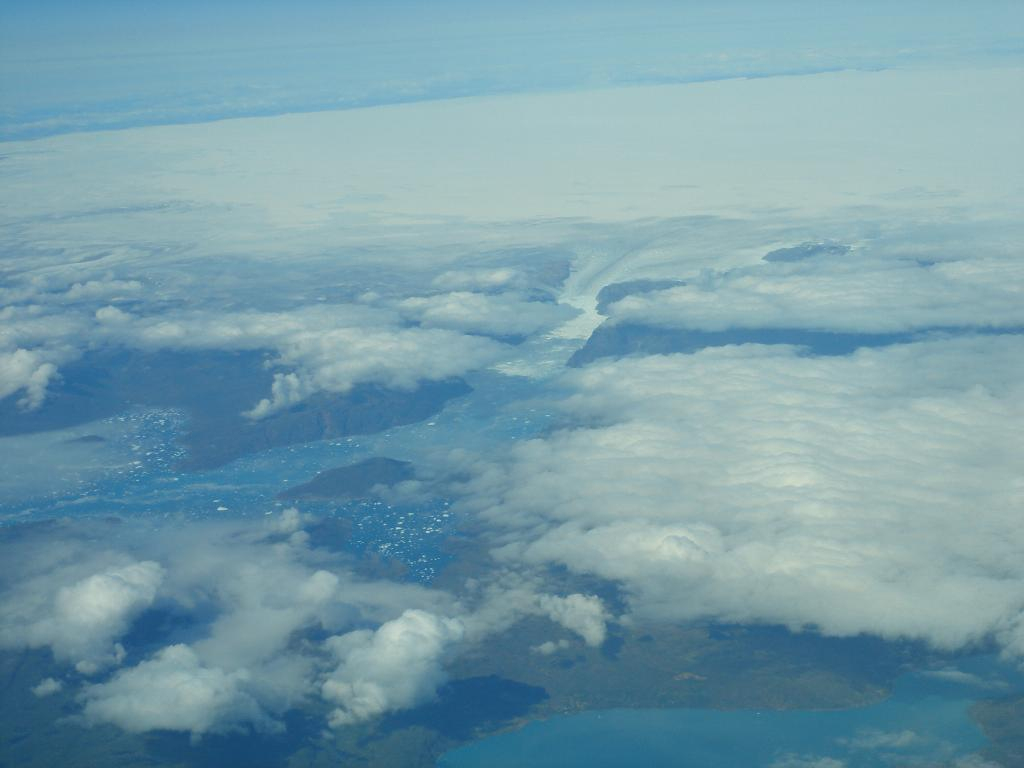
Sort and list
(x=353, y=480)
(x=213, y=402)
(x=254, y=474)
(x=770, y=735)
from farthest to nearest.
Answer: (x=213, y=402)
(x=254, y=474)
(x=353, y=480)
(x=770, y=735)

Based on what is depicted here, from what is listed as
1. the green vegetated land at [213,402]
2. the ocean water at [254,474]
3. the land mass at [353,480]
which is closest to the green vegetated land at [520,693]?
the ocean water at [254,474]

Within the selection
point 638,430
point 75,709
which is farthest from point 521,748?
point 638,430

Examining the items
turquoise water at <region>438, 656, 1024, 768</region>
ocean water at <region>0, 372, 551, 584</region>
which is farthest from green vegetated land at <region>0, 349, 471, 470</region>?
turquoise water at <region>438, 656, 1024, 768</region>

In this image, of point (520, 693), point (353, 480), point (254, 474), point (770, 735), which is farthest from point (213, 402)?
point (770, 735)

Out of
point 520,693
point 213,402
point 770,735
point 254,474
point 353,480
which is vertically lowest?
point 770,735

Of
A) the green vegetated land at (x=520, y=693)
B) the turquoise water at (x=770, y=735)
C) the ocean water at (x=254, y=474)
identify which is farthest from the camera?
the ocean water at (x=254, y=474)

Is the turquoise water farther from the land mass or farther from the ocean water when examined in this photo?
the land mass

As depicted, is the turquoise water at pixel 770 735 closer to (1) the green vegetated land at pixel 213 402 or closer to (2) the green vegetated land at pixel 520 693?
(2) the green vegetated land at pixel 520 693

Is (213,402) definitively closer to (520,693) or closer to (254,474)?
(254,474)

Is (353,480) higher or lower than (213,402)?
lower

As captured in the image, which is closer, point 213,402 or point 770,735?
point 770,735
